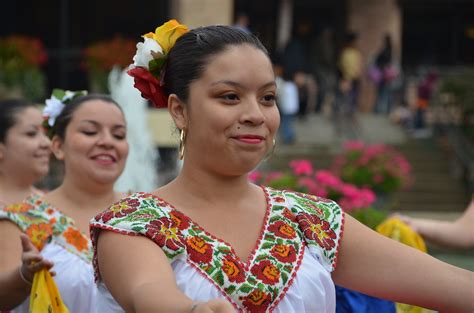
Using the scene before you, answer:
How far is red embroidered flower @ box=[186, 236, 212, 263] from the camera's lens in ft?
9.02

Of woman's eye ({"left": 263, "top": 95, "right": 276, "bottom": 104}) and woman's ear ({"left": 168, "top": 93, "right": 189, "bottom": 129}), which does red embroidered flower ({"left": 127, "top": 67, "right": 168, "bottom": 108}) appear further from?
woman's eye ({"left": 263, "top": 95, "right": 276, "bottom": 104})

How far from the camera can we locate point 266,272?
281cm

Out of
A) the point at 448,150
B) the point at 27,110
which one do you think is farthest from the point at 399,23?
the point at 27,110

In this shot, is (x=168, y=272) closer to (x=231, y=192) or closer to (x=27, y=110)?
(x=231, y=192)

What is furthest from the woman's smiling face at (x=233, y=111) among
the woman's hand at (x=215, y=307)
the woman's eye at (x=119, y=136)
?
the woman's eye at (x=119, y=136)

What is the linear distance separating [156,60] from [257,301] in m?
0.85

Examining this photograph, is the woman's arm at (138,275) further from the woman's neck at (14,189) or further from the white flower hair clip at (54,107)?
the woman's neck at (14,189)

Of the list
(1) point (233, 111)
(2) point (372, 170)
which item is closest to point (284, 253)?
(1) point (233, 111)

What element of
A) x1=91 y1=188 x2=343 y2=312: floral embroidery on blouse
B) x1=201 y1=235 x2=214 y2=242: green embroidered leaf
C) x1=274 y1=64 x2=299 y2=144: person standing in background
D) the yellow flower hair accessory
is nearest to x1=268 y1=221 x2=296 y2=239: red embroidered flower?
x1=91 y1=188 x2=343 y2=312: floral embroidery on blouse

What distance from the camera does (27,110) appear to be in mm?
6090

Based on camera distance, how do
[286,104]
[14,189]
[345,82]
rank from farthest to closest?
[345,82], [286,104], [14,189]

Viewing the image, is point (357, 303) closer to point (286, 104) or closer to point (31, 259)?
point (31, 259)

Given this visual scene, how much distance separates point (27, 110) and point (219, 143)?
3.51 meters

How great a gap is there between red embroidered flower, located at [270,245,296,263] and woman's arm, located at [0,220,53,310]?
1183mm
